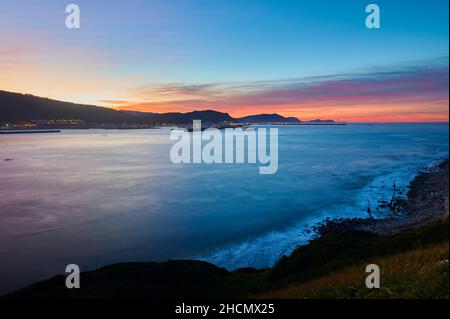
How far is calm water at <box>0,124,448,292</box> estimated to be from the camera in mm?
24875

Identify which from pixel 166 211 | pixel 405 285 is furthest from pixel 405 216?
pixel 405 285

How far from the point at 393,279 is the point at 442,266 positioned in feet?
3.72

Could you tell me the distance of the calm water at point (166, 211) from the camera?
24.9 m

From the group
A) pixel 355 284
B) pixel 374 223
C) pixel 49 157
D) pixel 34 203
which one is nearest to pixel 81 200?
pixel 34 203

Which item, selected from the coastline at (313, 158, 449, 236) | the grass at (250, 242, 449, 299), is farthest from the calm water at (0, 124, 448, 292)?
the grass at (250, 242, 449, 299)

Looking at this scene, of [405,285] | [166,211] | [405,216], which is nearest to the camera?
[405,285]

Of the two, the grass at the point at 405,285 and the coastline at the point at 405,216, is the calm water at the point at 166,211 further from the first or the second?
the grass at the point at 405,285

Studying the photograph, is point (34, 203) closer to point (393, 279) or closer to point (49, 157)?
point (393, 279)

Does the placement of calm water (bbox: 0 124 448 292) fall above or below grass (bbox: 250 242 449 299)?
below

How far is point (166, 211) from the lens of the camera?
37438 mm

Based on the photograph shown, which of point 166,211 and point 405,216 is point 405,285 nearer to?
point 405,216

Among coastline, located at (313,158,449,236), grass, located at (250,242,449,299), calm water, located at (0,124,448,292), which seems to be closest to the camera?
grass, located at (250,242,449,299)

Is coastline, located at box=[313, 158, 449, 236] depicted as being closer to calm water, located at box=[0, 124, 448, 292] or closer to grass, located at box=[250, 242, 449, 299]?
calm water, located at box=[0, 124, 448, 292]

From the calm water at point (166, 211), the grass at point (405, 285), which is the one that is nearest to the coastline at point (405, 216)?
the calm water at point (166, 211)
